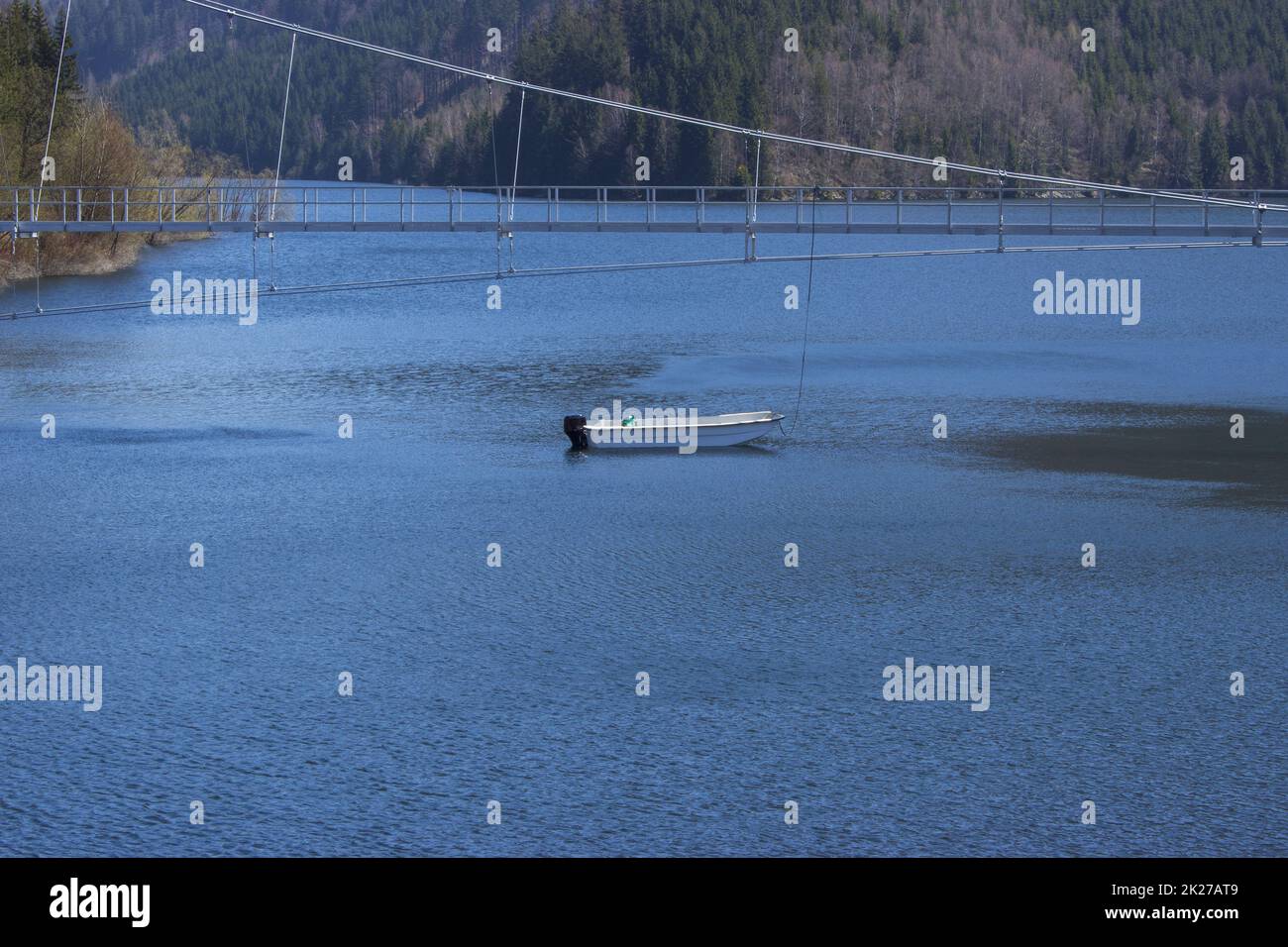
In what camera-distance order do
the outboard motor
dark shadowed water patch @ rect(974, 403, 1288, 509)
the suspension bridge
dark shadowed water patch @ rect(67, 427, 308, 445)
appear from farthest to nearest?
the suspension bridge < dark shadowed water patch @ rect(67, 427, 308, 445) < the outboard motor < dark shadowed water patch @ rect(974, 403, 1288, 509)

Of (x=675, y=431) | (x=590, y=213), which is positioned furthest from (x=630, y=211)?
(x=675, y=431)

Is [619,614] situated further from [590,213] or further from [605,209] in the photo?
[590,213]

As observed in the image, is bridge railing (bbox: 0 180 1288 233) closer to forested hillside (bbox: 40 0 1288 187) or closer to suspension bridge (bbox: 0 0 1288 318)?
suspension bridge (bbox: 0 0 1288 318)

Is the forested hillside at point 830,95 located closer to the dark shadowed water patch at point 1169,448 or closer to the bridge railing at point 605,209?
the bridge railing at point 605,209

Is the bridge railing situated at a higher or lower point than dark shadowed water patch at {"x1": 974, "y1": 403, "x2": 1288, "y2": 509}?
higher

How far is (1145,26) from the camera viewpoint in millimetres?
169250

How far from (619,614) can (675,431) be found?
15635mm

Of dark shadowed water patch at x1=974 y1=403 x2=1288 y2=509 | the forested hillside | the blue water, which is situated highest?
the forested hillside

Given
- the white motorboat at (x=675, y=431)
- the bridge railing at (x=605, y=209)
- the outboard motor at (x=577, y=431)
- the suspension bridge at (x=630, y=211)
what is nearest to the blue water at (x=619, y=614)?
the white motorboat at (x=675, y=431)

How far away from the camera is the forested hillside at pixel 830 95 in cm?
15000

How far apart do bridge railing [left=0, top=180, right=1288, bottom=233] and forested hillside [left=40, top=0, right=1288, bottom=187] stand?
17.5ft

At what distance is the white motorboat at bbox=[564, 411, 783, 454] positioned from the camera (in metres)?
45.6

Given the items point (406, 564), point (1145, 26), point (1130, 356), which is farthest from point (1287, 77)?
point (406, 564)

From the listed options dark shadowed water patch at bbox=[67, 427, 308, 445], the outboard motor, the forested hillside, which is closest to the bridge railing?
the forested hillside
